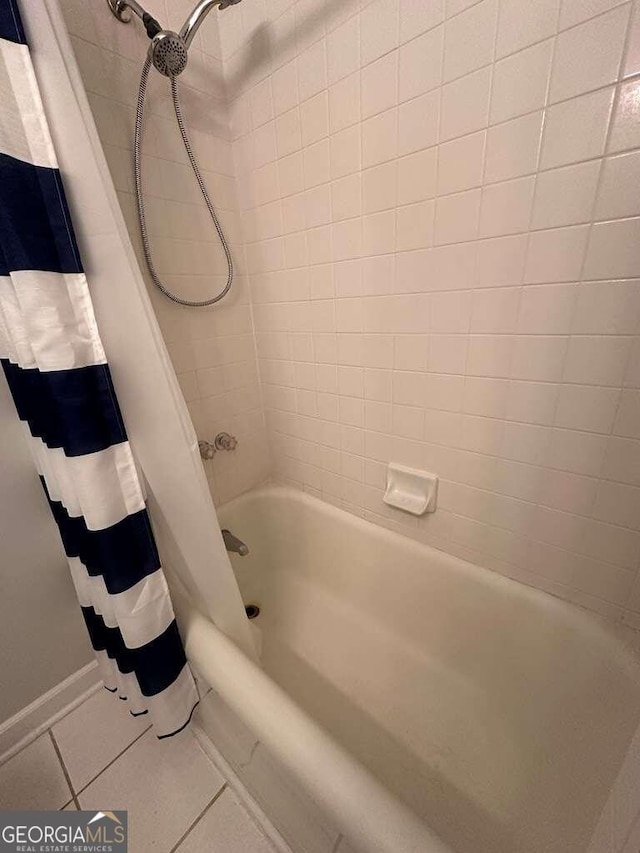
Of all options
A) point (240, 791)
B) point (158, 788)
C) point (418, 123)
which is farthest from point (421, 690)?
point (418, 123)

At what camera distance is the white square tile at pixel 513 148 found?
59 cm

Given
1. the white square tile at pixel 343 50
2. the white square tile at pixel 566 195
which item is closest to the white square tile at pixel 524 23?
the white square tile at pixel 566 195

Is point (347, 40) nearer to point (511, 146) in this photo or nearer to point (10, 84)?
point (511, 146)

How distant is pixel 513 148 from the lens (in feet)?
2.02

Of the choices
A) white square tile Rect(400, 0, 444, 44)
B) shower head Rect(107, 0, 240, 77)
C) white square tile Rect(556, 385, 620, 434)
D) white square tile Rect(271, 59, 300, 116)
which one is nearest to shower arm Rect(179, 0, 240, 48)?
shower head Rect(107, 0, 240, 77)

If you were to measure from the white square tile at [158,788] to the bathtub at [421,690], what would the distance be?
0.92ft

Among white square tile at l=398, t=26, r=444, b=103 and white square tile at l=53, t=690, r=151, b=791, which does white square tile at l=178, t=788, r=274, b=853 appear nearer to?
white square tile at l=53, t=690, r=151, b=791

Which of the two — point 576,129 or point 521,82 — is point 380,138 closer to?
point 521,82

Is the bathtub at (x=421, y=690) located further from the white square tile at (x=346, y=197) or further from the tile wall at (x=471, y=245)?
the white square tile at (x=346, y=197)

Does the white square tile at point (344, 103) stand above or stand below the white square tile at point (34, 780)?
above

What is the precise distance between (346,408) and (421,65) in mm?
785

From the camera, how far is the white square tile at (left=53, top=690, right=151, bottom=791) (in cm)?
88

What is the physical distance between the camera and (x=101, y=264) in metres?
0.52

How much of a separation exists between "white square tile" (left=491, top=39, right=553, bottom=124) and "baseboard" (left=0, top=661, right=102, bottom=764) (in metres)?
1.77
